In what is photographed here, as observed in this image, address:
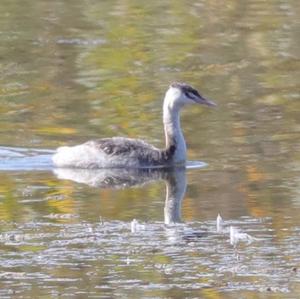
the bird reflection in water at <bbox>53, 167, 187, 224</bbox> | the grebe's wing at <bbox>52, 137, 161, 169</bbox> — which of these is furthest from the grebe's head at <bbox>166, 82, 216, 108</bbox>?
the bird reflection in water at <bbox>53, 167, 187, 224</bbox>

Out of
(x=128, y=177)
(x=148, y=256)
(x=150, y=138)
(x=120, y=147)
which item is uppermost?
(x=148, y=256)

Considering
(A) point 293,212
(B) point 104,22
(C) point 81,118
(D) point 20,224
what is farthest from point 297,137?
(B) point 104,22

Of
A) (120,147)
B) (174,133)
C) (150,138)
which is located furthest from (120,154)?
(150,138)

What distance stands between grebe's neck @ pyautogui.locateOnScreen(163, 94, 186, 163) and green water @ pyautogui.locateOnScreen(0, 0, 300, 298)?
0.24 meters

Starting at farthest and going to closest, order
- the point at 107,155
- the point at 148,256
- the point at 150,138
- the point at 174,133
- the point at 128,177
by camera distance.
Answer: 1. the point at 150,138
2. the point at 174,133
3. the point at 107,155
4. the point at 128,177
5. the point at 148,256

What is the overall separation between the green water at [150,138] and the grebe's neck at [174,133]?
241 mm

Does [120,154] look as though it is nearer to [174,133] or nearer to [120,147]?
[120,147]

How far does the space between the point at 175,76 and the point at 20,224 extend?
8875 mm

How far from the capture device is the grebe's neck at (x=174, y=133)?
14.3 meters

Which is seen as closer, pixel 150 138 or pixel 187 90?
pixel 187 90

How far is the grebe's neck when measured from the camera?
14.3 m

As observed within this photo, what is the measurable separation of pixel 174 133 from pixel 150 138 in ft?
3.67

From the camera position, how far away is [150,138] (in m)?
15.7

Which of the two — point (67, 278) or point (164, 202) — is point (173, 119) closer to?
point (164, 202)
